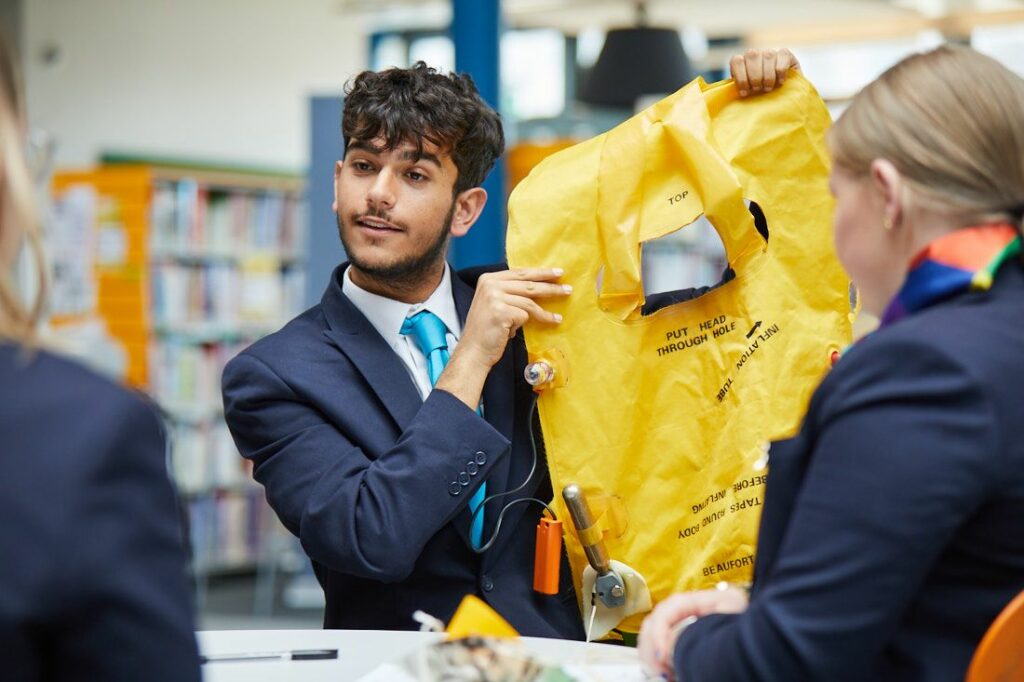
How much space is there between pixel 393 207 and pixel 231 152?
6786 mm

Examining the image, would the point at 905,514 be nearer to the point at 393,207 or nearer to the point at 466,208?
the point at 393,207

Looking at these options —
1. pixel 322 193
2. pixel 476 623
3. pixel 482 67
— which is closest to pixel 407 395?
pixel 476 623

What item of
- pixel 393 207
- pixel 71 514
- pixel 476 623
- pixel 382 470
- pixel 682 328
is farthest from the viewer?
pixel 393 207

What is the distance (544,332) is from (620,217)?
209 millimetres

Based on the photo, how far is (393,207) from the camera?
2.05 m

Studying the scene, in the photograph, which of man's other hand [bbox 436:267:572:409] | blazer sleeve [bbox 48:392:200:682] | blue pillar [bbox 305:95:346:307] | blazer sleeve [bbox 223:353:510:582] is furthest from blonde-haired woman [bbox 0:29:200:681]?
blue pillar [bbox 305:95:346:307]

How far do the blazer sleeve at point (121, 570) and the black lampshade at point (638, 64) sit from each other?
5.10 meters

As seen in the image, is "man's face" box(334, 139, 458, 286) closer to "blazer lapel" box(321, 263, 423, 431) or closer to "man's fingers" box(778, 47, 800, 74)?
"blazer lapel" box(321, 263, 423, 431)

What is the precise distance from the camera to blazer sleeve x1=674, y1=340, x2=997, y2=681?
1.08 meters

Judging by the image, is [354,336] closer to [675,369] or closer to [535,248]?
[535,248]

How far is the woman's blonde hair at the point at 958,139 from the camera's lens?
1170 millimetres

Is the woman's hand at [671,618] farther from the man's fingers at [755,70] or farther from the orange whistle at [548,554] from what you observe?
the man's fingers at [755,70]

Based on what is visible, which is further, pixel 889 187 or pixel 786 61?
pixel 786 61

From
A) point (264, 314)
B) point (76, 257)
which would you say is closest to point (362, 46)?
point (264, 314)
